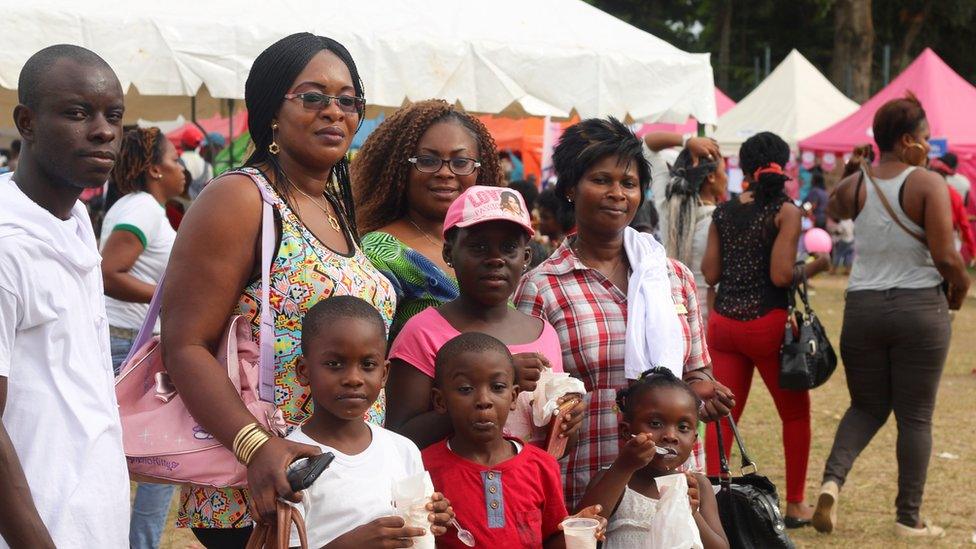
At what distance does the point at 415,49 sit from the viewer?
6.59m

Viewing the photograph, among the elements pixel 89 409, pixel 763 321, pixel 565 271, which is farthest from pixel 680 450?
pixel 763 321

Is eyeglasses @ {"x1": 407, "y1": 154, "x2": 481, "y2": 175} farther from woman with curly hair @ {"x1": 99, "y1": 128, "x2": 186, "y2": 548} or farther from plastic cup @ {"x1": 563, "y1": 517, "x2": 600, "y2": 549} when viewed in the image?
woman with curly hair @ {"x1": 99, "y1": 128, "x2": 186, "y2": 548}

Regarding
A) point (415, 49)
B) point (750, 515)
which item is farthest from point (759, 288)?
point (750, 515)

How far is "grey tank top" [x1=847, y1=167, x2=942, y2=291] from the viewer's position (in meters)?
5.97

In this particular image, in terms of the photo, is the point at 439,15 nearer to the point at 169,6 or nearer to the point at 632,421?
the point at 169,6

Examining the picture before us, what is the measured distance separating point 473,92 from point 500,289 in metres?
4.00

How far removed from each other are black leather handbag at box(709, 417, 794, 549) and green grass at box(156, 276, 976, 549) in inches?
99.9

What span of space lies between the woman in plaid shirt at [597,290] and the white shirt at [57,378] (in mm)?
1480

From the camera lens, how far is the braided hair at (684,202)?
275 inches

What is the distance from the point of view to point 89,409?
2.25m

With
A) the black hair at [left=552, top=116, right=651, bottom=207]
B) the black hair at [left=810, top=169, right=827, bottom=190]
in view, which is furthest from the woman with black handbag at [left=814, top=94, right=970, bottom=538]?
the black hair at [left=810, top=169, right=827, bottom=190]

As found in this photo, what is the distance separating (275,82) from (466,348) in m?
0.82

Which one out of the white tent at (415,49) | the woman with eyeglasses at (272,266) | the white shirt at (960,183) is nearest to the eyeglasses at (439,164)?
the woman with eyeglasses at (272,266)

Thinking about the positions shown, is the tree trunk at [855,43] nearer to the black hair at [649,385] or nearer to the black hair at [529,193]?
the black hair at [529,193]
